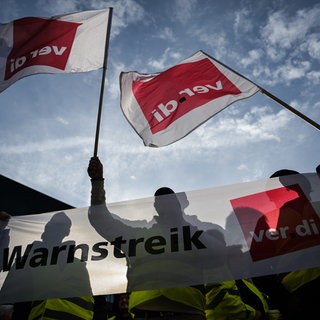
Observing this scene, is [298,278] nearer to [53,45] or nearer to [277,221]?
[277,221]

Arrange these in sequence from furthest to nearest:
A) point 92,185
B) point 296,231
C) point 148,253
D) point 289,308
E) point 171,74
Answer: point 171,74, point 92,185, point 148,253, point 296,231, point 289,308

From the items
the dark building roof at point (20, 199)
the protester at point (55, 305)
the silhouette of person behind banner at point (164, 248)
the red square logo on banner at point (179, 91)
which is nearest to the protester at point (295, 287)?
the silhouette of person behind banner at point (164, 248)

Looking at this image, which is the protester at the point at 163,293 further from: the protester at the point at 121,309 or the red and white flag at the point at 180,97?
the protester at the point at 121,309

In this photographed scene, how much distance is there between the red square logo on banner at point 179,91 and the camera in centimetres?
375

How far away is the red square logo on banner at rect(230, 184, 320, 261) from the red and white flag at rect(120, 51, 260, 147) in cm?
116

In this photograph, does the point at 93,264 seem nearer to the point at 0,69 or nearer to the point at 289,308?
the point at 289,308

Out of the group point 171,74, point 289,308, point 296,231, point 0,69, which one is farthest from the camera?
point 0,69

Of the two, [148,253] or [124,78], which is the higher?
[124,78]

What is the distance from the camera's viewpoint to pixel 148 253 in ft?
9.07

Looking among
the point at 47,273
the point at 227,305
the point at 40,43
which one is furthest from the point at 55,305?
the point at 40,43

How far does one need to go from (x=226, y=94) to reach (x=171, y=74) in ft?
3.08

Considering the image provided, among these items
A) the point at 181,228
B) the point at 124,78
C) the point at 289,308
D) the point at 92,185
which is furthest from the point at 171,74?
the point at 289,308

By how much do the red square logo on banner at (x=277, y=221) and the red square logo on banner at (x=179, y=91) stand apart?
1324 mm

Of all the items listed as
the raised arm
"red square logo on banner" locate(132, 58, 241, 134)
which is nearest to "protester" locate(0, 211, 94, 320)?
the raised arm
